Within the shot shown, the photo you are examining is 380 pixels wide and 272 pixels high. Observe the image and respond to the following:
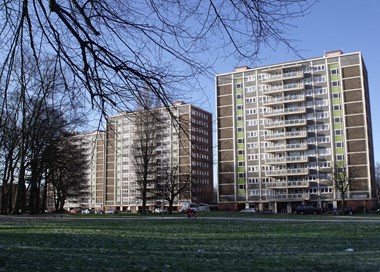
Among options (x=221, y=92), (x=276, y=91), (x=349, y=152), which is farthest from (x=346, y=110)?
(x=221, y=92)

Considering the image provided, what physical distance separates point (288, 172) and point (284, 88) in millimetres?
17537

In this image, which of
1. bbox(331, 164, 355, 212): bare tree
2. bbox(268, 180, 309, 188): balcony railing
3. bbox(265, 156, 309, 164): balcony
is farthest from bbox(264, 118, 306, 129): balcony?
bbox(331, 164, 355, 212): bare tree

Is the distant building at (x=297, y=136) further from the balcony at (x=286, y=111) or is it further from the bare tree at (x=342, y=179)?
the bare tree at (x=342, y=179)

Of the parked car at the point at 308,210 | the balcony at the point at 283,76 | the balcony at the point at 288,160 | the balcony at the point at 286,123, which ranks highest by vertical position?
the balcony at the point at 283,76

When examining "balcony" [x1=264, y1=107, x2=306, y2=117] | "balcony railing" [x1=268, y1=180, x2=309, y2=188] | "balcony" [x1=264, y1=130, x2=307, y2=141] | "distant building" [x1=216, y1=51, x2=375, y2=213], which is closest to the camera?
"distant building" [x1=216, y1=51, x2=375, y2=213]

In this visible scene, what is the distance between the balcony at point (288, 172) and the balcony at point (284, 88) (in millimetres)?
16598

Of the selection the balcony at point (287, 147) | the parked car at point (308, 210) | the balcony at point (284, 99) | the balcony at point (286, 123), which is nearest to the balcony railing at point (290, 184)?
the balcony at point (287, 147)

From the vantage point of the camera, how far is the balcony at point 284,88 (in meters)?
90.5

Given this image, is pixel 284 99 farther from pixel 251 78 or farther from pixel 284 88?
pixel 251 78

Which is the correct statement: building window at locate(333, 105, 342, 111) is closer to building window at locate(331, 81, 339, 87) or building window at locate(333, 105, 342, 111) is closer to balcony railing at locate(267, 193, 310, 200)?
building window at locate(331, 81, 339, 87)

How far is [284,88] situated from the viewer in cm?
9250

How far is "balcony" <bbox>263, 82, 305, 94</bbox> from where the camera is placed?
90.5 metres

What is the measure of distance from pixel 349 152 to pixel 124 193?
7054 cm

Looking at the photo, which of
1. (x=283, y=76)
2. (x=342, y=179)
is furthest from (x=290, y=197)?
(x=283, y=76)
